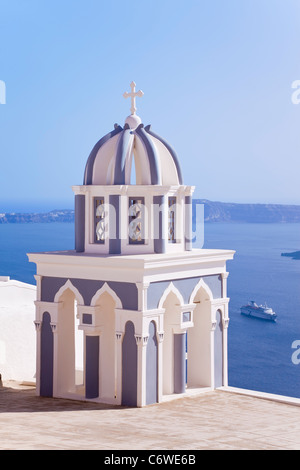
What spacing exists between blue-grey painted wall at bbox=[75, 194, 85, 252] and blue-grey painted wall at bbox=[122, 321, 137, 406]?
190cm

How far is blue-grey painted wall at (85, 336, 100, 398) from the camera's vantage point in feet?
49.0

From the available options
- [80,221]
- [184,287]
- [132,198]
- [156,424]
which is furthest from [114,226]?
[156,424]

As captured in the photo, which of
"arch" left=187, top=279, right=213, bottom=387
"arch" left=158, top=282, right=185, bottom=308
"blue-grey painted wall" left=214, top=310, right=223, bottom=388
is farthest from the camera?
"blue-grey painted wall" left=214, top=310, right=223, bottom=388

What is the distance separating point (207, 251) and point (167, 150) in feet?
6.37

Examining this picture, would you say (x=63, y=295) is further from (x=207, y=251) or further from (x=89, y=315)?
(x=207, y=251)

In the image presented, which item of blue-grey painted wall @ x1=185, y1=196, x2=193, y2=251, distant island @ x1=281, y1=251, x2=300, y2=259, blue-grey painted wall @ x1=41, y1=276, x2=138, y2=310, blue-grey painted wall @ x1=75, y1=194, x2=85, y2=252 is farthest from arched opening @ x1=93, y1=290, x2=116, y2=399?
distant island @ x1=281, y1=251, x2=300, y2=259

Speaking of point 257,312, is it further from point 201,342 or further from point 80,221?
point 80,221

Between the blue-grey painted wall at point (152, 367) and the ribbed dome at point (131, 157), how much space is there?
8.61 feet

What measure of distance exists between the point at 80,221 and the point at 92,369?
2587 millimetres

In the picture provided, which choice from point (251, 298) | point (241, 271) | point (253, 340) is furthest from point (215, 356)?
point (241, 271)

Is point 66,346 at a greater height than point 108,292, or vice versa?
point 108,292

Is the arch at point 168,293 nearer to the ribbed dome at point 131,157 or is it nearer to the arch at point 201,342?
the arch at point 201,342

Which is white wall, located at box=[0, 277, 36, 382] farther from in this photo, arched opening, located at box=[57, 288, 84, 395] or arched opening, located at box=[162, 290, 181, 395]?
arched opening, located at box=[162, 290, 181, 395]

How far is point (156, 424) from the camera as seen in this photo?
12875mm
